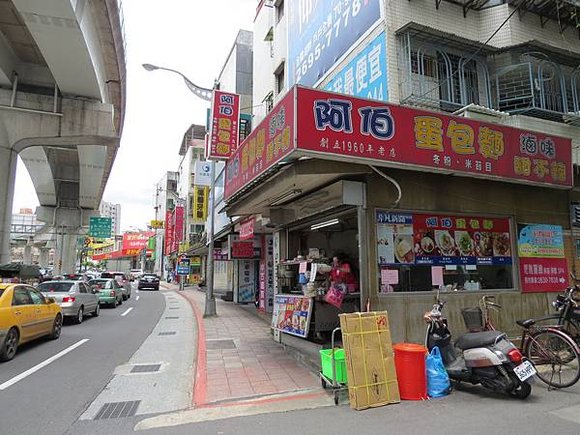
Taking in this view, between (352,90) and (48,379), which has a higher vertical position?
(352,90)

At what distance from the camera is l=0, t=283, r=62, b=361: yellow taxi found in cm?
891

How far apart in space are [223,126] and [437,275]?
9.86 metres

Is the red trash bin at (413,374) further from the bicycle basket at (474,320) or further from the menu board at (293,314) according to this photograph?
the menu board at (293,314)

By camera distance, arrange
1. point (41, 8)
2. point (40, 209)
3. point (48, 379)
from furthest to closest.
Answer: point (40, 209)
point (41, 8)
point (48, 379)

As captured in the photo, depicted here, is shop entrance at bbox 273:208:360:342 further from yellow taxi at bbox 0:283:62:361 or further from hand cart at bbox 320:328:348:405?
yellow taxi at bbox 0:283:62:361

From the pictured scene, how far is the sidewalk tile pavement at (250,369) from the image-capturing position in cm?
665

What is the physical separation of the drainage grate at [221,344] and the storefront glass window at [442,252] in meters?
4.31

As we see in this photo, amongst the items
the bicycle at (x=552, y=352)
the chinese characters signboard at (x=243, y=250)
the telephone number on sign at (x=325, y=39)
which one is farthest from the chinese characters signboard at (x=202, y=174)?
the bicycle at (x=552, y=352)

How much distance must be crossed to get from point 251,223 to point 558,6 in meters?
10.4

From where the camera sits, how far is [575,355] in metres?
6.00

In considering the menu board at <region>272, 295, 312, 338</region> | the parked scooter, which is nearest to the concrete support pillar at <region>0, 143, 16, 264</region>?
the menu board at <region>272, 295, 312, 338</region>

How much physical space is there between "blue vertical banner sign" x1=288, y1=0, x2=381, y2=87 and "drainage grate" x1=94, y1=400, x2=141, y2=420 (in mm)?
9264

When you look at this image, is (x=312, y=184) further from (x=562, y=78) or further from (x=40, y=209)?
(x=40, y=209)

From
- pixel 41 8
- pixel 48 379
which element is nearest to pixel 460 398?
pixel 48 379
